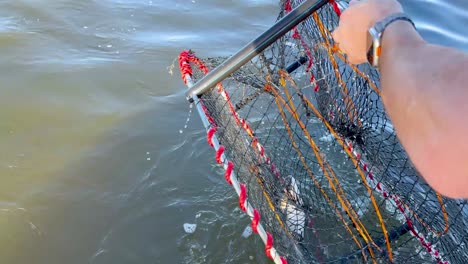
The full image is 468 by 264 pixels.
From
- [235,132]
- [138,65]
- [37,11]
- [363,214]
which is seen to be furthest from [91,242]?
[37,11]

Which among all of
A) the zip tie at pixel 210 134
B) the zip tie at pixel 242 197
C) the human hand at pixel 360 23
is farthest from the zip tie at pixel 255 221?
the human hand at pixel 360 23

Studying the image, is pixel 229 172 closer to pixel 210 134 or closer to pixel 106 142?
pixel 210 134

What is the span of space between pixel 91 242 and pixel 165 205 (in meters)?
0.56

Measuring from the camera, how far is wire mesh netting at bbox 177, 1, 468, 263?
2449 millimetres

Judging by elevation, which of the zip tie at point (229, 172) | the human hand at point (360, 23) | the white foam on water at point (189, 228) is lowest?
the human hand at point (360, 23)

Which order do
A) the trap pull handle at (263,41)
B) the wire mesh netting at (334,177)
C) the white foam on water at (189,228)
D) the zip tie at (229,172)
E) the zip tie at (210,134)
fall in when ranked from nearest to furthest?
the trap pull handle at (263,41) → the zip tie at (229,172) → the zip tie at (210,134) → the wire mesh netting at (334,177) → the white foam on water at (189,228)

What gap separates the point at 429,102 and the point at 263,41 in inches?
49.1

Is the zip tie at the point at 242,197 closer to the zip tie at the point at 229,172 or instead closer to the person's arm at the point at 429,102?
the zip tie at the point at 229,172

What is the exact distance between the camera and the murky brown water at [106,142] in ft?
9.74

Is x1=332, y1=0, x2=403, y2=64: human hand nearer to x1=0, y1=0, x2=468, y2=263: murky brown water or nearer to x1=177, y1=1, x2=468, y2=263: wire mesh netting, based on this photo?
x1=177, y1=1, x2=468, y2=263: wire mesh netting

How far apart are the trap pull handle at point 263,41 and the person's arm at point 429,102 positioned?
2.92 feet

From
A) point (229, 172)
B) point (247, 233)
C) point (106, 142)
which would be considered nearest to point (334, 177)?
point (247, 233)

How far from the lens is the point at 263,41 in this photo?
2.08 meters

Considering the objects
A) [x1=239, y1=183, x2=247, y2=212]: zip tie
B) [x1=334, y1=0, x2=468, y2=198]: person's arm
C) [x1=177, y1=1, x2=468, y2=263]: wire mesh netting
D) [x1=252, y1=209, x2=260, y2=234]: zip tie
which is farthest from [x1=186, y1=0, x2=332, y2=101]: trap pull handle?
[x1=334, y1=0, x2=468, y2=198]: person's arm
